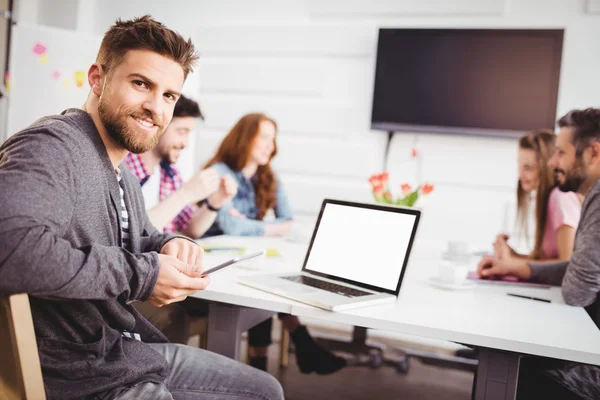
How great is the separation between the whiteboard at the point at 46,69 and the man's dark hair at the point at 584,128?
8.77 ft

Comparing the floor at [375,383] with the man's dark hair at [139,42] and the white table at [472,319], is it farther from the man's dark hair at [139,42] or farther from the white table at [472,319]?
the man's dark hair at [139,42]

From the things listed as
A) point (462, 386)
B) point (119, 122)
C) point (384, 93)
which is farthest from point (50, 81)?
point (462, 386)

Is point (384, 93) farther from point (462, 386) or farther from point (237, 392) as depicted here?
point (237, 392)

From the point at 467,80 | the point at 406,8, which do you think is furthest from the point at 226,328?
the point at 406,8

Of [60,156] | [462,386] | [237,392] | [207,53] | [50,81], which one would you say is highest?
[207,53]

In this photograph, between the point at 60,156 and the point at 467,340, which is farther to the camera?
the point at 467,340

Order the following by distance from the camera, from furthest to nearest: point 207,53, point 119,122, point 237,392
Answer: point 207,53, point 237,392, point 119,122

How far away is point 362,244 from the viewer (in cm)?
155

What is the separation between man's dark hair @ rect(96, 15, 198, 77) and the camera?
1184 mm

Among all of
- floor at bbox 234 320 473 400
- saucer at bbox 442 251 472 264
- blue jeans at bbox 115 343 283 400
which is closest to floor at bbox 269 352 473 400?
floor at bbox 234 320 473 400

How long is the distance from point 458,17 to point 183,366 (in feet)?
9.97

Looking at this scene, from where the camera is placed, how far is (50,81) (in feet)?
10.8

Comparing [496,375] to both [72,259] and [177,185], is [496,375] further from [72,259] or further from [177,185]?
[177,185]

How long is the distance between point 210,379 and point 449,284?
2.55ft
